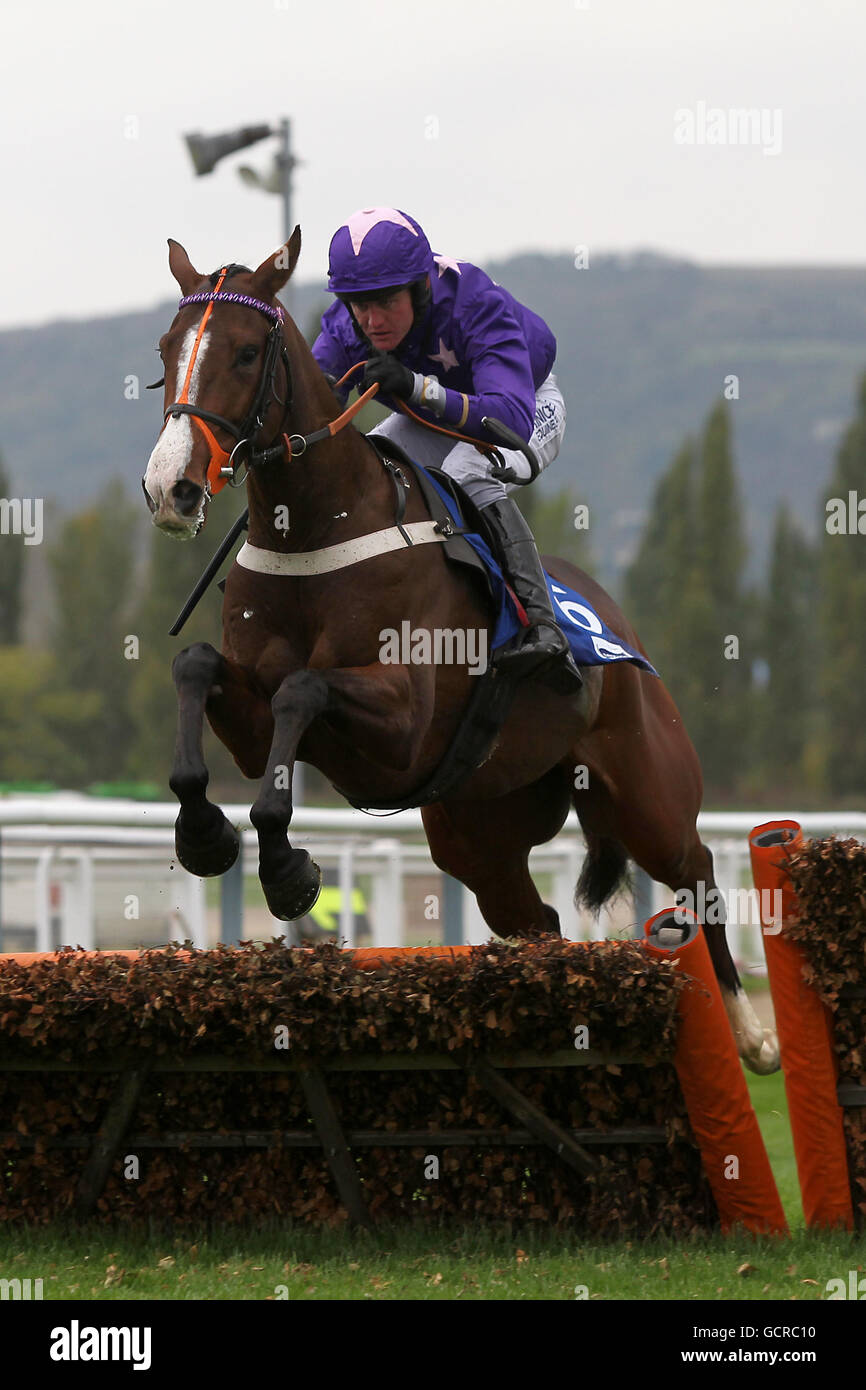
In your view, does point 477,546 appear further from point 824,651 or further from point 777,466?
point 777,466

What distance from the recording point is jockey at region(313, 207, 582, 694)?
4660mm

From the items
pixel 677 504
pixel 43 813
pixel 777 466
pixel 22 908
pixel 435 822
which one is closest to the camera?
pixel 435 822

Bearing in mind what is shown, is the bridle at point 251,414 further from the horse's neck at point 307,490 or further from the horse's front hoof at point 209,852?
the horse's front hoof at point 209,852

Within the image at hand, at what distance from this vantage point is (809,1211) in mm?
4457

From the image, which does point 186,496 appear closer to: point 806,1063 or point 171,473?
point 171,473

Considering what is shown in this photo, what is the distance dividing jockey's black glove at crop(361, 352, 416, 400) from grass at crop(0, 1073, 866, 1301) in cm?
228

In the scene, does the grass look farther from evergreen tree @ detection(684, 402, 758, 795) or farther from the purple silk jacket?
evergreen tree @ detection(684, 402, 758, 795)

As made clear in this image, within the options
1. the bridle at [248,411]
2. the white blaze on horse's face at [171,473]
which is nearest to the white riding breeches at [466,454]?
the bridle at [248,411]

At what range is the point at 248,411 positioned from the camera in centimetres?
418

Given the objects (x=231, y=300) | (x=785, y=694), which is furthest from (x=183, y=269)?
(x=785, y=694)

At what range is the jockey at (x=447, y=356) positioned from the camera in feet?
15.3

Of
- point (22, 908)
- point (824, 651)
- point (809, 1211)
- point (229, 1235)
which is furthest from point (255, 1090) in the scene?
point (824, 651)

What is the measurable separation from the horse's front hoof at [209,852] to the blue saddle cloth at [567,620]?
110 centimetres

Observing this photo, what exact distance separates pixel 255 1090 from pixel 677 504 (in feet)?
125
